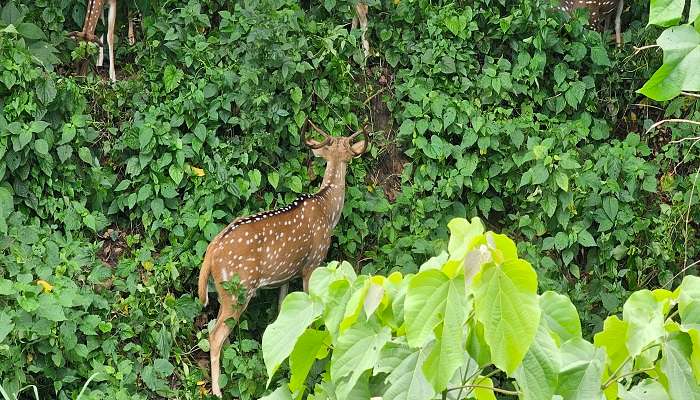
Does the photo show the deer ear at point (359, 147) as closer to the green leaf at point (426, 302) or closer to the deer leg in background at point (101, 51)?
the deer leg in background at point (101, 51)

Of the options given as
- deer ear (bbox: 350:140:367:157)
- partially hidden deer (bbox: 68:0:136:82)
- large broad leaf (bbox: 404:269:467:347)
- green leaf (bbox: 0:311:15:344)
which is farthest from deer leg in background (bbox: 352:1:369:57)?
large broad leaf (bbox: 404:269:467:347)

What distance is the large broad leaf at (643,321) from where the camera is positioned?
2107 mm

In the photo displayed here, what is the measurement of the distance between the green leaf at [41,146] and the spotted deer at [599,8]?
12.5ft

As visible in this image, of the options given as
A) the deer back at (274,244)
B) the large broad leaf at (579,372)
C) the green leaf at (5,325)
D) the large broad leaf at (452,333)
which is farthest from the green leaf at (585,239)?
the large broad leaf at (452,333)

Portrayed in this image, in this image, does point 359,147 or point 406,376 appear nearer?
point 406,376

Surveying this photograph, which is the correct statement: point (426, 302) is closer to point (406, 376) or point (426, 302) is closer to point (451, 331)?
point (451, 331)

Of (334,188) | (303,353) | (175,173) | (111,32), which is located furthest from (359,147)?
(303,353)

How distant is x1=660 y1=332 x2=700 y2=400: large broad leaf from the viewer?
2.09 m

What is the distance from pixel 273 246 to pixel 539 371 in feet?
14.1

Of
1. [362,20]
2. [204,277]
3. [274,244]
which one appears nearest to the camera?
[204,277]

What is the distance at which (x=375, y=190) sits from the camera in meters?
7.44

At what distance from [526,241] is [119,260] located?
2.77 metres

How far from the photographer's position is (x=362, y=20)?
7887mm

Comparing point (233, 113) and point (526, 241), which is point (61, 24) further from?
point (526, 241)
